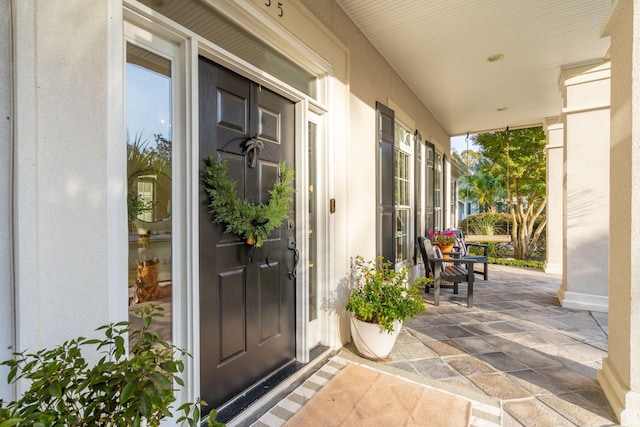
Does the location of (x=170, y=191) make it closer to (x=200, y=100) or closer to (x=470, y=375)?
(x=200, y=100)

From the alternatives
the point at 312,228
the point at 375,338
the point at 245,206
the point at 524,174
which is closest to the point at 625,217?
the point at 375,338

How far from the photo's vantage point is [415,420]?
1.84m

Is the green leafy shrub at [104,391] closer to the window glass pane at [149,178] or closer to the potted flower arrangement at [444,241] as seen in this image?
the window glass pane at [149,178]

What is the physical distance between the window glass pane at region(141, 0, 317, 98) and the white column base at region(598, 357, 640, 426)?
2928 mm

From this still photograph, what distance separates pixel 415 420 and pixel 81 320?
179 cm

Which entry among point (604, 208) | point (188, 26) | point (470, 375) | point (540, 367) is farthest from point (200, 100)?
point (604, 208)

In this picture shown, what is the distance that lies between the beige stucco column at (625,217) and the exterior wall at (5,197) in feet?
9.50

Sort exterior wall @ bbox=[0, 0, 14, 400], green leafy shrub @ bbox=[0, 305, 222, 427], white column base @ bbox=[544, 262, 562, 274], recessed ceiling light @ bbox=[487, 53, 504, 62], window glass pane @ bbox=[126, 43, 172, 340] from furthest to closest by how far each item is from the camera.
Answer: white column base @ bbox=[544, 262, 562, 274]
recessed ceiling light @ bbox=[487, 53, 504, 62]
window glass pane @ bbox=[126, 43, 172, 340]
exterior wall @ bbox=[0, 0, 14, 400]
green leafy shrub @ bbox=[0, 305, 222, 427]

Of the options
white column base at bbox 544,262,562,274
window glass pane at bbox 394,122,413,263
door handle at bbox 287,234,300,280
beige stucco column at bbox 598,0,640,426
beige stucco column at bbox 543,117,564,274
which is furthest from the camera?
white column base at bbox 544,262,562,274

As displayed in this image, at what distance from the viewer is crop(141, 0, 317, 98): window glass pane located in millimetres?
1620

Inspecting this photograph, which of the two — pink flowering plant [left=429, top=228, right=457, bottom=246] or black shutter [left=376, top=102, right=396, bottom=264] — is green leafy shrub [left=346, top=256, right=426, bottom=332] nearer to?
black shutter [left=376, top=102, right=396, bottom=264]

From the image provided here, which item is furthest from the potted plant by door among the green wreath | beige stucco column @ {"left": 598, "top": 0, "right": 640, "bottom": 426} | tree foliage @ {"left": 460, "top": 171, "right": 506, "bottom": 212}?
tree foliage @ {"left": 460, "top": 171, "right": 506, "bottom": 212}

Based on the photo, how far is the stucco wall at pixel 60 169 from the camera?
1.04 meters

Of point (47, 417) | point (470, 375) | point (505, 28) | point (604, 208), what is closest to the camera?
point (47, 417)
